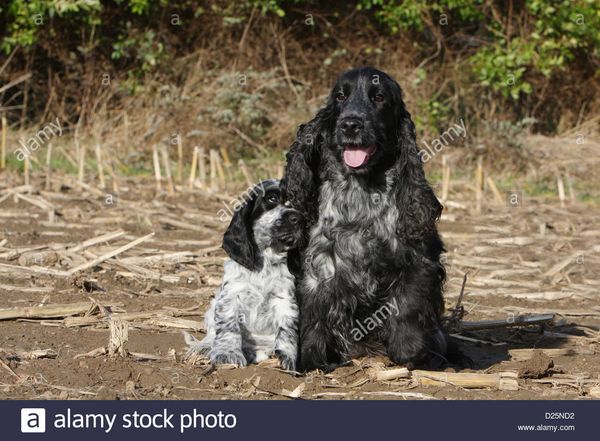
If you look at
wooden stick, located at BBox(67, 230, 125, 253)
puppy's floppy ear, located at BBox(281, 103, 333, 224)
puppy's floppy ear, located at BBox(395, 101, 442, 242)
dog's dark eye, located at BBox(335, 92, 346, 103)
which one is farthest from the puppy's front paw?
wooden stick, located at BBox(67, 230, 125, 253)

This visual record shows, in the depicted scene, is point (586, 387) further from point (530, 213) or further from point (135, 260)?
point (530, 213)

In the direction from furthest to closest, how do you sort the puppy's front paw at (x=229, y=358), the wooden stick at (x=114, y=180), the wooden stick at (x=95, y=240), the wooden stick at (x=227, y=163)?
the wooden stick at (x=227, y=163) < the wooden stick at (x=114, y=180) < the wooden stick at (x=95, y=240) < the puppy's front paw at (x=229, y=358)

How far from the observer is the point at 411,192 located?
626 cm

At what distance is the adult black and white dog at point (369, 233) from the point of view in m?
6.21

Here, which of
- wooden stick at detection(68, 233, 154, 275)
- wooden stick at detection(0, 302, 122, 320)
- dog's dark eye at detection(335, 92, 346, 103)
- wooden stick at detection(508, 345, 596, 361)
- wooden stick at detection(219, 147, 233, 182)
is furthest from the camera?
wooden stick at detection(219, 147, 233, 182)

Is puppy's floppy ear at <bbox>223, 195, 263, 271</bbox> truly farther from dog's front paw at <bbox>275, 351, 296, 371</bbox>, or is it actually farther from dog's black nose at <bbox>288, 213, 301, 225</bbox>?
dog's front paw at <bbox>275, 351, 296, 371</bbox>

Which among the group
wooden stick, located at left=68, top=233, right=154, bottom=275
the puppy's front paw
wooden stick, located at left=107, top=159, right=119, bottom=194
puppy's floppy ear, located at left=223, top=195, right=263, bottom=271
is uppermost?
puppy's floppy ear, located at left=223, top=195, right=263, bottom=271

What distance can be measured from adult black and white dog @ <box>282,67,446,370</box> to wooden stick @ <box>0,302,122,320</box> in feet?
5.75

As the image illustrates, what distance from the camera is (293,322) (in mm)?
6344

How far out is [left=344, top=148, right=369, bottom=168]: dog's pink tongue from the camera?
20.0 ft

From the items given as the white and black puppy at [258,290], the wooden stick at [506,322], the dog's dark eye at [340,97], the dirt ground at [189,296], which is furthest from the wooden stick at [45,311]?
the wooden stick at [506,322]

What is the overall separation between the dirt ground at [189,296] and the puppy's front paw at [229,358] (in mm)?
77

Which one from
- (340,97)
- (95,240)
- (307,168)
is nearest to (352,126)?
(340,97)

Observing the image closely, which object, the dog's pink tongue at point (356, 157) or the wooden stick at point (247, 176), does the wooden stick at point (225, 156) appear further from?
the dog's pink tongue at point (356, 157)
